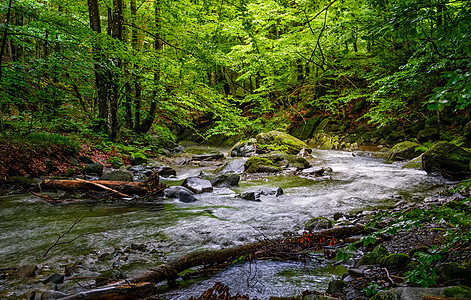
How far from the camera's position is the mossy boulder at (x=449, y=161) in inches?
263

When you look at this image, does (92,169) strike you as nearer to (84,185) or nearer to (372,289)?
(84,185)

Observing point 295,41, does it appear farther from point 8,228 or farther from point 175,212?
point 8,228

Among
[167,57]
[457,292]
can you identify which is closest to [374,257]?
[457,292]

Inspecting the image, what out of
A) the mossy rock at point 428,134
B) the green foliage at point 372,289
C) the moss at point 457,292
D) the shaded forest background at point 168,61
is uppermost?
the shaded forest background at point 168,61

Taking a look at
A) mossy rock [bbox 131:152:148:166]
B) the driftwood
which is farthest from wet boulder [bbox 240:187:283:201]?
mossy rock [bbox 131:152:148:166]

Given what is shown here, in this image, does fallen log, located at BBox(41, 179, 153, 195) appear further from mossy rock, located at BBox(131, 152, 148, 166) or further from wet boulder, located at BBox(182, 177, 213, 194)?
mossy rock, located at BBox(131, 152, 148, 166)

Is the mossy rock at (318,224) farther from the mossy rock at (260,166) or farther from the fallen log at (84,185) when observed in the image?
the mossy rock at (260,166)

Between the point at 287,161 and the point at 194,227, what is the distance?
7484 millimetres

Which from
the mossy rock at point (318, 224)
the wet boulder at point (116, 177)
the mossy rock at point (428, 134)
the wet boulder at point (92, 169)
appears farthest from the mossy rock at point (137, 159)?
the mossy rock at point (428, 134)

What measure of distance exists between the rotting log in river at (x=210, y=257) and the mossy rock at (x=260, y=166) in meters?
6.59

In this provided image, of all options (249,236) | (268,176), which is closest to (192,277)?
(249,236)

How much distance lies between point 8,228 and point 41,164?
11.6 ft

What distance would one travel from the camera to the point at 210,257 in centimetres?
279

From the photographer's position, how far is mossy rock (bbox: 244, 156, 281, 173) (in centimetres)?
1023
